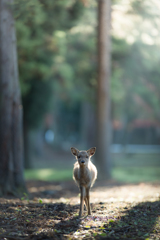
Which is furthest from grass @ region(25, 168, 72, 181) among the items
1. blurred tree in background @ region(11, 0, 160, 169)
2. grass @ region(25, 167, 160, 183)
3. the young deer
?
the young deer

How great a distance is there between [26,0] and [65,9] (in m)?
5.93

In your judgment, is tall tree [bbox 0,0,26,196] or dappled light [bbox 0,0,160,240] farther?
tall tree [bbox 0,0,26,196]

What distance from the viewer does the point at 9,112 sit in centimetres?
972

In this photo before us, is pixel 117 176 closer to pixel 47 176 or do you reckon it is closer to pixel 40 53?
pixel 47 176

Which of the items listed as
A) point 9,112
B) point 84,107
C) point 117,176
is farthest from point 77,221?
point 84,107

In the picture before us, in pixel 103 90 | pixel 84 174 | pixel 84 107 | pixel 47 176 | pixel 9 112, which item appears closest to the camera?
pixel 84 174

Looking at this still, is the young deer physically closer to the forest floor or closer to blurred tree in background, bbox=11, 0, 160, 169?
the forest floor

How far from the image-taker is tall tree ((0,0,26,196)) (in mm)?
9625

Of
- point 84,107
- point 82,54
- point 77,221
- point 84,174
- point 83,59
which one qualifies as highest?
point 84,107

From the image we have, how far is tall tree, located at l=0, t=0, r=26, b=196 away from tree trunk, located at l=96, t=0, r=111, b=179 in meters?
5.91

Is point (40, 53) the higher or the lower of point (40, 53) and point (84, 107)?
the lower

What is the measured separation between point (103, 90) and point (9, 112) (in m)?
6.41

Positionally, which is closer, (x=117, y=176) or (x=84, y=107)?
(x=117, y=176)

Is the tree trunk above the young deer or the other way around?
above
